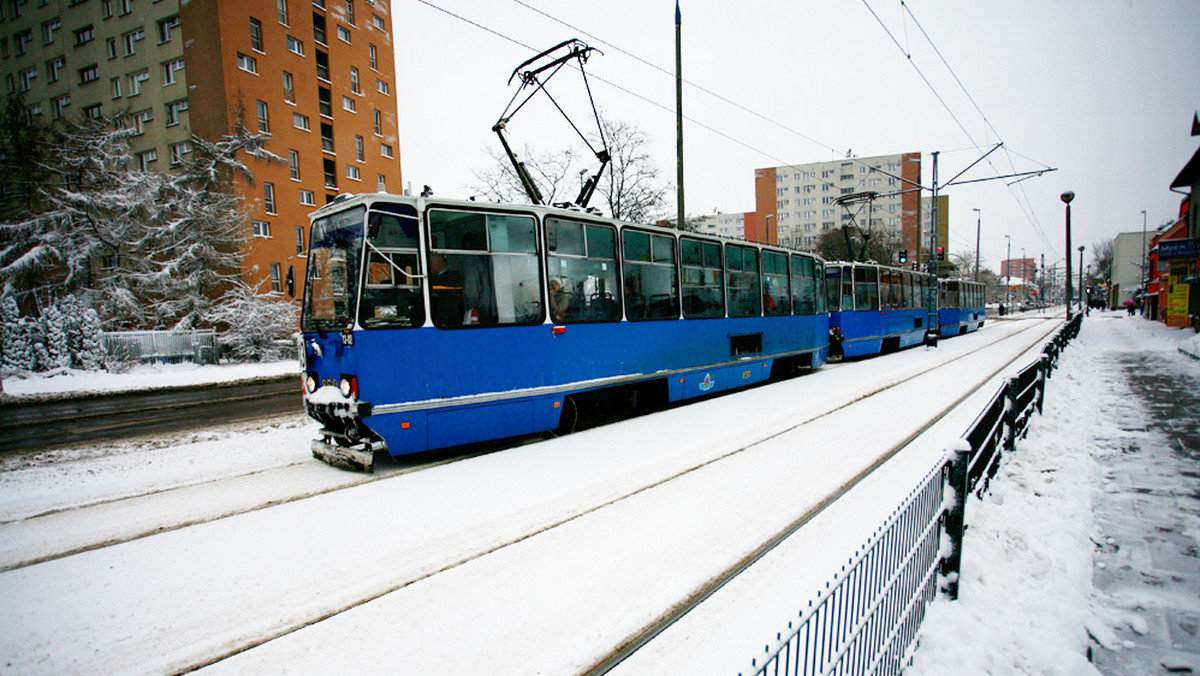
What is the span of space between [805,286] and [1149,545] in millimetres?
10202

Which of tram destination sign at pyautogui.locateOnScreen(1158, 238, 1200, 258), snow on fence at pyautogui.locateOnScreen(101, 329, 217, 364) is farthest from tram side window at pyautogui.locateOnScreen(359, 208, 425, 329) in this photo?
tram destination sign at pyautogui.locateOnScreen(1158, 238, 1200, 258)

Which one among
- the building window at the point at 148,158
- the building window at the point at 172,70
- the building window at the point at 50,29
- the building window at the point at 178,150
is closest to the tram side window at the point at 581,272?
the building window at the point at 178,150

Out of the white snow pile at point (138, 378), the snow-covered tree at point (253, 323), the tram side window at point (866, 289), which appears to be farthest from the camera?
the snow-covered tree at point (253, 323)

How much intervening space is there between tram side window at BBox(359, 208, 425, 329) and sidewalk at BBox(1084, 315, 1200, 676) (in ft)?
19.6

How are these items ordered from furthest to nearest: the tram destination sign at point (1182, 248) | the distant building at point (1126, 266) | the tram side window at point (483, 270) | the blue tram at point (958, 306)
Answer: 1. the distant building at point (1126, 266)
2. the blue tram at point (958, 306)
3. the tram destination sign at point (1182, 248)
4. the tram side window at point (483, 270)

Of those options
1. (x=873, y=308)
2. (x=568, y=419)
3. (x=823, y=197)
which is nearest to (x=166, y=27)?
(x=568, y=419)

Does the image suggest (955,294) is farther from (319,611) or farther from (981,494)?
(319,611)

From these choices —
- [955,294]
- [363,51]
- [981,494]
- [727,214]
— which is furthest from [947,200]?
[981,494]

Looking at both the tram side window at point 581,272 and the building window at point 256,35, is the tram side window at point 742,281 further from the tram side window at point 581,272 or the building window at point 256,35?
the building window at point 256,35

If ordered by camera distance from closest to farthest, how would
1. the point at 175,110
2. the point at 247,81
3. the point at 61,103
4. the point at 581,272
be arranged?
the point at 581,272
the point at 247,81
the point at 175,110
the point at 61,103

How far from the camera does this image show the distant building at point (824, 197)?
80.6m

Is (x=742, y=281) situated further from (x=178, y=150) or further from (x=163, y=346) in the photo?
(x=178, y=150)

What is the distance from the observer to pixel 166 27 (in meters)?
29.9

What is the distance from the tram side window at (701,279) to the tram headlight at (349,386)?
565 cm
